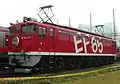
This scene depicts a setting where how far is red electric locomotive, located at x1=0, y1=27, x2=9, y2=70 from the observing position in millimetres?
20812

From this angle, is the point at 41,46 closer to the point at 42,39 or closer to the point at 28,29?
the point at 42,39

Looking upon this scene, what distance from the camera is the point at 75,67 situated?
24.7 metres

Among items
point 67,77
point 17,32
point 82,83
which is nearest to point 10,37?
point 17,32

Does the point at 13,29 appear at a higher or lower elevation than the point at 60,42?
higher

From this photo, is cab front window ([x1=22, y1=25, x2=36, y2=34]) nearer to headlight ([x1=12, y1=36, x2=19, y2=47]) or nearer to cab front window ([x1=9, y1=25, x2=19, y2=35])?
cab front window ([x1=9, y1=25, x2=19, y2=35])

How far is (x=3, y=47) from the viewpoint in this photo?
2094 cm

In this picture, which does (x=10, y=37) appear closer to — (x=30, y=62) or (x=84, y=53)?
(x=30, y=62)

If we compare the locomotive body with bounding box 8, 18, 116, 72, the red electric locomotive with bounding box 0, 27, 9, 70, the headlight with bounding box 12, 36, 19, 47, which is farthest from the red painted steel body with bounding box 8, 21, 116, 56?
the red electric locomotive with bounding box 0, 27, 9, 70

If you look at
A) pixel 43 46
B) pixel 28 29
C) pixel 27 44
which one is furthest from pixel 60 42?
pixel 27 44

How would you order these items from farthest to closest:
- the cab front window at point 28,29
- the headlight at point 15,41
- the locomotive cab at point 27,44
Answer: the headlight at point 15,41, the cab front window at point 28,29, the locomotive cab at point 27,44

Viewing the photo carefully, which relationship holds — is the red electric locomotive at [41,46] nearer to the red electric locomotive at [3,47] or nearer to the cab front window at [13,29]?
the cab front window at [13,29]

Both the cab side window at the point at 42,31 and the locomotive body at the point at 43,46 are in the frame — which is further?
the cab side window at the point at 42,31

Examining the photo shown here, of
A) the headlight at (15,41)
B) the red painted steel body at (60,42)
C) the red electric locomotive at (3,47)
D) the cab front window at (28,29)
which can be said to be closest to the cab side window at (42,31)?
the red painted steel body at (60,42)

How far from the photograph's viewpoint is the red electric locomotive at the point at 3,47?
20.8 m
